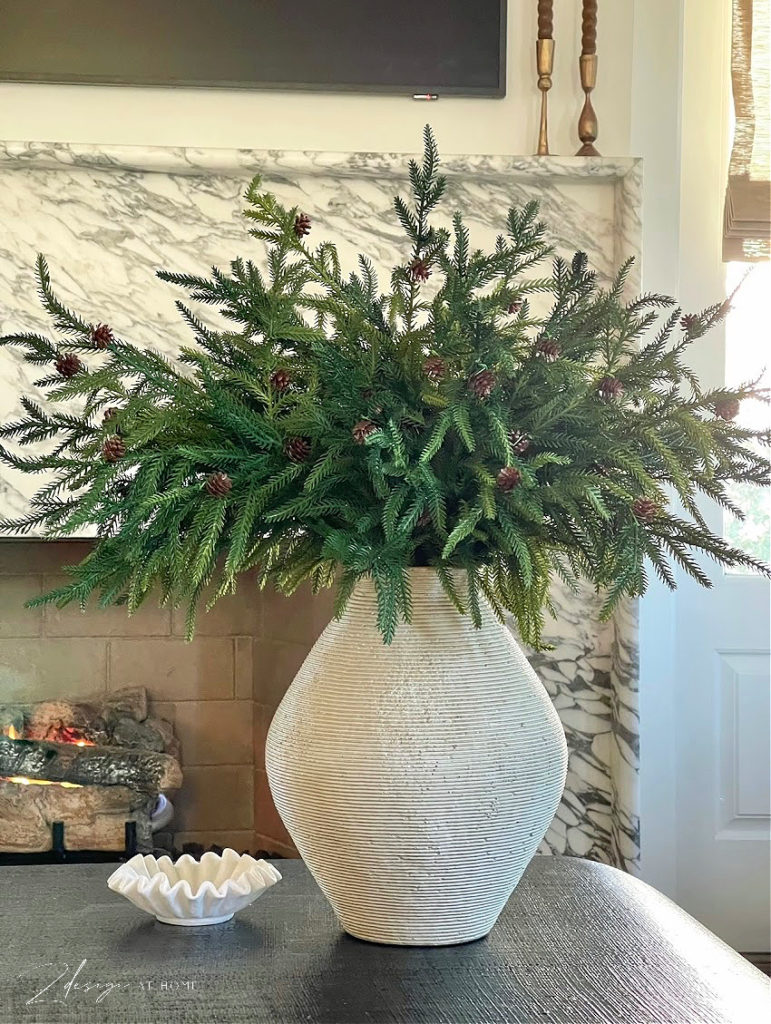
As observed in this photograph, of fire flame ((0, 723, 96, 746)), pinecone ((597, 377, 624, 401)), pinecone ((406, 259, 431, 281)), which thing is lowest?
fire flame ((0, 723, 96, 746))

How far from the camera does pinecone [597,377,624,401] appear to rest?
0.87 metres

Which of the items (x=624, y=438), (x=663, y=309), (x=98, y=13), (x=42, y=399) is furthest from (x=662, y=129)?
(x=624, y=438)

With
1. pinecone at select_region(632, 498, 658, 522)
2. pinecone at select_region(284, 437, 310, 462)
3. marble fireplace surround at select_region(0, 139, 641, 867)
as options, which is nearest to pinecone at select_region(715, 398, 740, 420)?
pinecone at select_region(632, 498, 658, 522)

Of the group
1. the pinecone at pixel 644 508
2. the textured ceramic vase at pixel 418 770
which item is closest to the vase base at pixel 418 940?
the textured ceramic vase at pixel 418 770

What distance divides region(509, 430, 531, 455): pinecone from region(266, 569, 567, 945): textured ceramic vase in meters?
0.13

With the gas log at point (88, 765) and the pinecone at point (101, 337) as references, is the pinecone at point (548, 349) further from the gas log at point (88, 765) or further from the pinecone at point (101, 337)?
the gas log at point (88, 765)

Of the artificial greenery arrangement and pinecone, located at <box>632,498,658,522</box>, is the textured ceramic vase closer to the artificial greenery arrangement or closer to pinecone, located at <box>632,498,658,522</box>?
the artificial greenery arrangement

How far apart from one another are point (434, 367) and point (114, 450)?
0.25m

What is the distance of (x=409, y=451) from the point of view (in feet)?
2.82

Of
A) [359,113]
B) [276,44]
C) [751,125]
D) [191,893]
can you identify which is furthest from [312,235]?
[191,893]

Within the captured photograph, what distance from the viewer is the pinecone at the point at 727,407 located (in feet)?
3.02

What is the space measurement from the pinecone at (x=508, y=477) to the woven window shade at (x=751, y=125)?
1788mm

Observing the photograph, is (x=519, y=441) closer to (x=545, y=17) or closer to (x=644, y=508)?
(x=644, y=508)

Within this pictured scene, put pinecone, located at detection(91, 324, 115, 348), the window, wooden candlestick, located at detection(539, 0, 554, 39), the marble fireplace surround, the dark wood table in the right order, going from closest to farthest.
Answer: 1. the dark wood table
2. pinecone, located at detection(91, 324, 115, 348)
3. the marble fireplace surround
4. wooden candlestick, located at detection(539, 0, 554, 39)
5. the window
